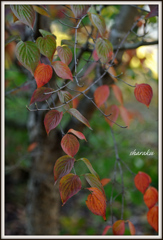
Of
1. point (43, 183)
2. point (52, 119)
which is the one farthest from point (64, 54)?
point (43, 183)

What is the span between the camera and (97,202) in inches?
16.3

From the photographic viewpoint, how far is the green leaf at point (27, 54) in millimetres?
412

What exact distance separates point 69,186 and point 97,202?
0.24 ft

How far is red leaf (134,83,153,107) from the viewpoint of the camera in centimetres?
47

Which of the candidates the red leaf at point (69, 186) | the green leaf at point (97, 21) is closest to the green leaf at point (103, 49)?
the green leaf at point (97, 21)

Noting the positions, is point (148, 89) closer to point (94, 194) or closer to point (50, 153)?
point (94, 194)

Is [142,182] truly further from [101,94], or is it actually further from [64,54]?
[64,54]

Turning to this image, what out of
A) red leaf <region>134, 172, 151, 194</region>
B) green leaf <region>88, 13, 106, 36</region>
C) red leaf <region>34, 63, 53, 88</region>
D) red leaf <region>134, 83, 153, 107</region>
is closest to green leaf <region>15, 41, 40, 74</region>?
red leaf <region>34, 63, 53, 88</region>

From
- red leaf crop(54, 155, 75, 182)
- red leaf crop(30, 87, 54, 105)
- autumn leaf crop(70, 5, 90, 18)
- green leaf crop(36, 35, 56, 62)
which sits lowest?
red leaf crop(54, 155, 75, 182)

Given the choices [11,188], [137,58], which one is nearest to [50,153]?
[137,58]

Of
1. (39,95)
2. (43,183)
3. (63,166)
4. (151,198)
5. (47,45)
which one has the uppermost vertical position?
(47,45)

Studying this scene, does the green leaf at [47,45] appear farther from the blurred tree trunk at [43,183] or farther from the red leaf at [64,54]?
the blurred tree trunk at [43,183]

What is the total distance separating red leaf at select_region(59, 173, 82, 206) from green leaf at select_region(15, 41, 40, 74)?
0.23 meters

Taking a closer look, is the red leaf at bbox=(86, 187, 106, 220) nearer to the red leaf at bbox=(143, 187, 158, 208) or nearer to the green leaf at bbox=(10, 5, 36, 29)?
the red leaf at bbox=(143, 187, 158, 208)
